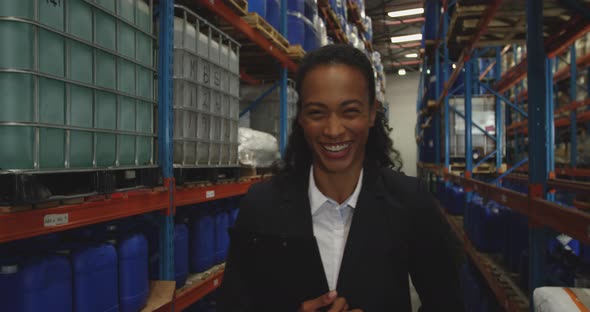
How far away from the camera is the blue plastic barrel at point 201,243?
3176 mm

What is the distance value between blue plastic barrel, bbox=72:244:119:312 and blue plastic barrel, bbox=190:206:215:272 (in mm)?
→ 1089

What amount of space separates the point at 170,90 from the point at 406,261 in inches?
70.2

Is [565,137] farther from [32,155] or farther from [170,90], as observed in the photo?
[32,155]

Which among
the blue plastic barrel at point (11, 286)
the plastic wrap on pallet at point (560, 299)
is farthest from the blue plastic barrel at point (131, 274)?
the plastic wrap on pallet at point (560, 299)

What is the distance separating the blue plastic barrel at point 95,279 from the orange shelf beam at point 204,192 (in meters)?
0.65

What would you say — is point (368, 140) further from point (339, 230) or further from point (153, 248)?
point (153, 248)

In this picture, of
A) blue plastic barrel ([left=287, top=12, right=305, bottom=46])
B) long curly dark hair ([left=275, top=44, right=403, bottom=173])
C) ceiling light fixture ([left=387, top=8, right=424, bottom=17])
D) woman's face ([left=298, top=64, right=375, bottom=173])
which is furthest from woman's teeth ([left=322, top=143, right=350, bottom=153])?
ceiling light fixture ([left=387, top=8, right=424, bottom=17])

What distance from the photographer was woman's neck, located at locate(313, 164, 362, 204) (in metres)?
1.55

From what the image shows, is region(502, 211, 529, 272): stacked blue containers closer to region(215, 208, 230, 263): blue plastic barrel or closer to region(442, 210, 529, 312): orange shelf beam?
region(442, 210, 529, 312): orange shelf beam

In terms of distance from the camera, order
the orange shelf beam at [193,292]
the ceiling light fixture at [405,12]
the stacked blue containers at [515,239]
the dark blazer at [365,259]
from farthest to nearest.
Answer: the ceiling light fixture at [405,12] < the stacked blue containers at [515,239] < the orange shelf beam at [193,292] < the dark blazer at [365,259]

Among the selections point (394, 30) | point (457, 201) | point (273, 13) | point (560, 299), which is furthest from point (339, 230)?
point (394, 30)

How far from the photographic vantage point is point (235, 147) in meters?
3.48

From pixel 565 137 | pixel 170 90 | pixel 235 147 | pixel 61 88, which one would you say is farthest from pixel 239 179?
pixel 565 137

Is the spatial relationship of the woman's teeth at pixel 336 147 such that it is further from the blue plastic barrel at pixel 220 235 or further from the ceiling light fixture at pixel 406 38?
the ceiling light fixture at pixel 406 38
